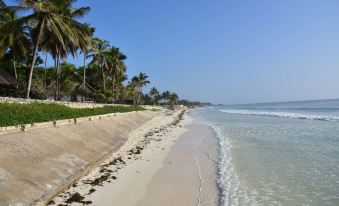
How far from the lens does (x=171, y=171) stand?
12.5 meters

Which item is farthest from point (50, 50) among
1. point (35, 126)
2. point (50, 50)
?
point (35, 126)

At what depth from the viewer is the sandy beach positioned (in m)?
8.78

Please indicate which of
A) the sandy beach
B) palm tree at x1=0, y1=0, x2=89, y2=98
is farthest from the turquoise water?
palm tree at x1=0, y1=0, x2=89, y2=98

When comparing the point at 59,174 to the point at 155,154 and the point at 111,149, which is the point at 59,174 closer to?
the point at 111,149

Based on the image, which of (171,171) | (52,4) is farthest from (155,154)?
(52,4)

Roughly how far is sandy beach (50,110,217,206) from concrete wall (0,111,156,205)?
38 centimetres

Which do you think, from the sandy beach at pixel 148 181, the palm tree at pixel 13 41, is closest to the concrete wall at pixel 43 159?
the sandy beach at pixel 148 181

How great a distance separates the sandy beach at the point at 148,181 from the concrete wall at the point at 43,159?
0.38 meters

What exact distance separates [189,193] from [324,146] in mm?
11768

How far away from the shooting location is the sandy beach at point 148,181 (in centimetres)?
878

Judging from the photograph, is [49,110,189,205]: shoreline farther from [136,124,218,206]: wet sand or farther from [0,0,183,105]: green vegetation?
[0,0,183,105]: green vegetation

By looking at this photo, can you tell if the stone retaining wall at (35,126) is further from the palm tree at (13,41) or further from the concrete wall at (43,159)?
the palm tree at (13,41)

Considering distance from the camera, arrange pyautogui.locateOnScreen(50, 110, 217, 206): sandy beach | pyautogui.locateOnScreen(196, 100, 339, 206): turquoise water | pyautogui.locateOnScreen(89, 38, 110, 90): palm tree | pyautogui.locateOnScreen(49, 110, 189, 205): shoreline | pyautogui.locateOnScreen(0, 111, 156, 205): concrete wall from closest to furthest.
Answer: pyautogui.locateOnScreen(0, 111, 156, 205): concrete wall, pyautogui.locateOnScreen(49, 110, 189, 205): shoreline, pyautogui.locateOnScreen(50, 110, 217, 206): sandy beach, pyautogui.locateOnScreen(196, 100, 339, 206): turquoise water, pyautogui.locateOnScreen(89, 38, 110, 90): palm tree

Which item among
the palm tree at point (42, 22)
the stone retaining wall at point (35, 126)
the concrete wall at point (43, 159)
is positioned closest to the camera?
the concrete wall at point (43, 159)
